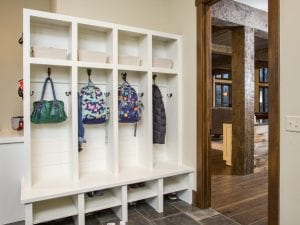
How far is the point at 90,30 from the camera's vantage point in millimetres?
2479

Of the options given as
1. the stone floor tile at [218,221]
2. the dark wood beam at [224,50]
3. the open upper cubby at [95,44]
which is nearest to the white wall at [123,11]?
the open upper cubby at [95,44]

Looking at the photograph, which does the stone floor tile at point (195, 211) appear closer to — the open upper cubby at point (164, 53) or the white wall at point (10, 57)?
the open upper cubby at point (164, 53)

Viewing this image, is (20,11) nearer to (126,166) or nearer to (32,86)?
(32,86)

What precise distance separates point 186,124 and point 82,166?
125cm

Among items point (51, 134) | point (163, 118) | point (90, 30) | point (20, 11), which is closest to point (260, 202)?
point (163, 118)

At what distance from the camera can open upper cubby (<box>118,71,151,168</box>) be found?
2602mm

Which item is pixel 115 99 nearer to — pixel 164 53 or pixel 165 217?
pixel 164 53

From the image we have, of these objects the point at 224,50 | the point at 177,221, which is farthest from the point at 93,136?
the point at 224,50

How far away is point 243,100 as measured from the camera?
3736 millimetres

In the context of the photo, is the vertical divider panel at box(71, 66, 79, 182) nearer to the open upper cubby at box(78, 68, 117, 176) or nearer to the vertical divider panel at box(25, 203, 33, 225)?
the open upper cubby at box(78, 68, 117, 176)

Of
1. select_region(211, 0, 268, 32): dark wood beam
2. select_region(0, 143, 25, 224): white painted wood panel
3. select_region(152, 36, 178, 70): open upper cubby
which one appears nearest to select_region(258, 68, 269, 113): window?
select_region(211, 0, 268, 32): dark wood beam

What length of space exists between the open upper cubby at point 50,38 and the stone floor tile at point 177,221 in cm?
180

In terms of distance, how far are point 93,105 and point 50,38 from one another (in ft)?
2.59
